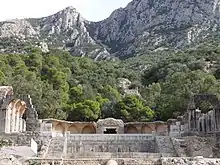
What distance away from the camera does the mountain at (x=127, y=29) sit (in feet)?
295

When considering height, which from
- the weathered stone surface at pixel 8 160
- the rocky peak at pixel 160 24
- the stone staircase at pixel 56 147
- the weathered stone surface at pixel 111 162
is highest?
the rocky peak at pixel 160 24

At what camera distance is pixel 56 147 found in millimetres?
30688

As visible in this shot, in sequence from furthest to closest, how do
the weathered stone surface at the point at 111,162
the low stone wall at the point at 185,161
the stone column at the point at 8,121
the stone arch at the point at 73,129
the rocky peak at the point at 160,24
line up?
the rocky peak at the point at 160,24 < the stone arch at the point at 73,129 < the stone column at the point at 8,121 < the low stone wall at the point at 185,161 < the weathered stone surface at the point at 111,162

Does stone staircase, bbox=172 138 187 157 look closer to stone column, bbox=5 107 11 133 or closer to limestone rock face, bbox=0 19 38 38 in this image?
stone column, bbox=5 107 11 133

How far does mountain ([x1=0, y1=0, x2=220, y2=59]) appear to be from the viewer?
9000 centimetres

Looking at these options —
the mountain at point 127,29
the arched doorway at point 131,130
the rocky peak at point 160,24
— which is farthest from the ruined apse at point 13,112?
the rocky peak at point 160,24

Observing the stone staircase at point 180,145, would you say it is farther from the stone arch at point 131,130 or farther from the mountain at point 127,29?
the mountain at point 127,29

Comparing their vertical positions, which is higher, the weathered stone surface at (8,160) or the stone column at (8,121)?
the stone column at (8,121)

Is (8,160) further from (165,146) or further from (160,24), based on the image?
(160,24)

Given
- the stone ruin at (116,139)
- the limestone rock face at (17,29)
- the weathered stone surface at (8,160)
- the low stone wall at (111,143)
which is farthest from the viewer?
the limestone rock face at (17,29)

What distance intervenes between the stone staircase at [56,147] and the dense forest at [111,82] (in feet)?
37.0

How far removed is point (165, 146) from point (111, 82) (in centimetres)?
4126

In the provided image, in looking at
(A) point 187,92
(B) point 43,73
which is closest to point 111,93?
(B) point 43,73

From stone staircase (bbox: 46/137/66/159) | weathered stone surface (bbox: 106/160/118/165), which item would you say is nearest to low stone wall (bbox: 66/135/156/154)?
stone staircase (bbox: 46/137/66/159)
